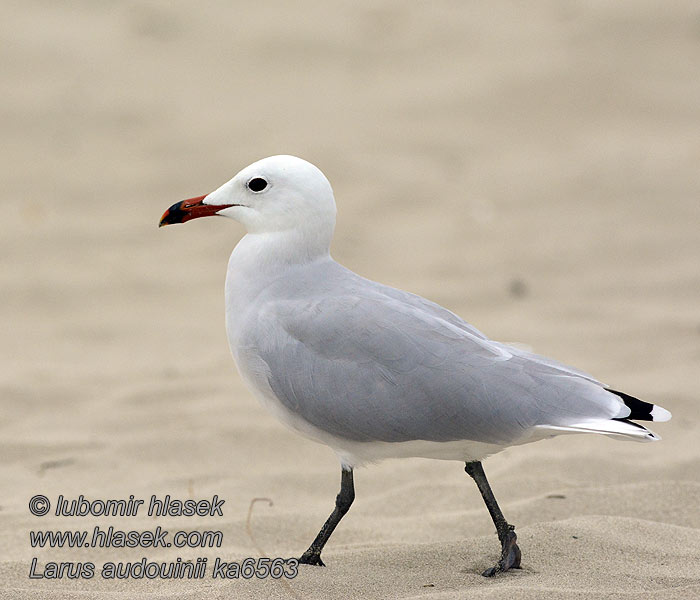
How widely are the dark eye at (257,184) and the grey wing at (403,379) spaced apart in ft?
1.51

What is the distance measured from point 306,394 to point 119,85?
24.4 feet

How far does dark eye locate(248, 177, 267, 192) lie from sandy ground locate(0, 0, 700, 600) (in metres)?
1.32

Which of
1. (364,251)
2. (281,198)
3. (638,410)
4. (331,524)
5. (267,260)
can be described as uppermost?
(281,198)

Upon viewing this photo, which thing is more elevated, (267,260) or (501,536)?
(267,260)

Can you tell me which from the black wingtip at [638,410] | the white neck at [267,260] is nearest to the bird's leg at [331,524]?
the white neck at [267,260]

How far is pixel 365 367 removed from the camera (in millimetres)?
3570

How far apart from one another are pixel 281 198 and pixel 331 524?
114cm

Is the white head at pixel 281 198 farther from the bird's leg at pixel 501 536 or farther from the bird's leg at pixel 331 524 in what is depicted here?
the bird's leg at pixel 501 536

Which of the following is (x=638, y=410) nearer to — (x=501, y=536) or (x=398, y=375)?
(x=501, y=536)

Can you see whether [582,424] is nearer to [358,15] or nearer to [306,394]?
[306,394]

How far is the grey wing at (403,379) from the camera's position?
3.47 m

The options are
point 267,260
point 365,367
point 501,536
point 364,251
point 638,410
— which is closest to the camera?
point 638,410

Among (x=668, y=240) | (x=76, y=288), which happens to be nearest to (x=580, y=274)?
(x=668, y=240)

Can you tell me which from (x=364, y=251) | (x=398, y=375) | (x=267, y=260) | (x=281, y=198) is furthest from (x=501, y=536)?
(x=364, y=251)
